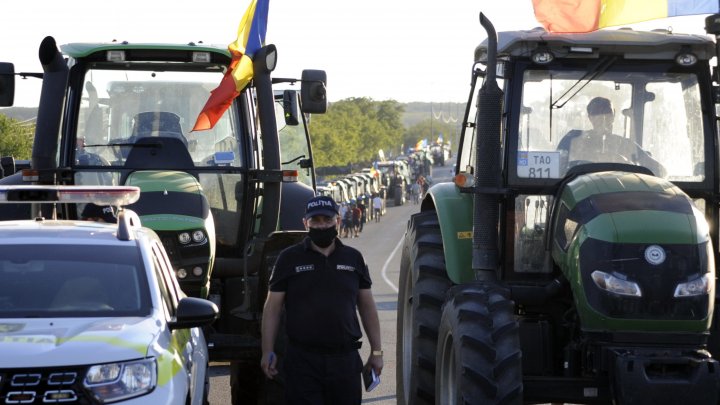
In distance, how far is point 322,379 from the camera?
8.84 metres

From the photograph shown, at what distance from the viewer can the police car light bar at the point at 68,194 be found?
927 centimetres

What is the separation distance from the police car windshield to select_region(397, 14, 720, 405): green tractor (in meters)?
1.86

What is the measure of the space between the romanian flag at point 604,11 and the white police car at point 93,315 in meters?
2.99

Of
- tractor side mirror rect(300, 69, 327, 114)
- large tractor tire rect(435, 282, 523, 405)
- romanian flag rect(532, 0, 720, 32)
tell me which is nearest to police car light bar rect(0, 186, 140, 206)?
large tractor tire rect(435, 282, 523, 405)

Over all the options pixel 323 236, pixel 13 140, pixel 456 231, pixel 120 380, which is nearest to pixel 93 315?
pixel 120 380

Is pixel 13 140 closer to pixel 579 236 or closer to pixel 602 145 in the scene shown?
pixel 602 145

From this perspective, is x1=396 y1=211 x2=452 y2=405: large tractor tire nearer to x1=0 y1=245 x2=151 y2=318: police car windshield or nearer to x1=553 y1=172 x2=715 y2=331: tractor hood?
x1=553 y1=172 x2=715 y2=331: tractor hood

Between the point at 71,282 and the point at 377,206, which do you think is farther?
the point at 377,206

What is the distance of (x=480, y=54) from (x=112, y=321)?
4.16 meters

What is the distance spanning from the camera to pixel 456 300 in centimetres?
938

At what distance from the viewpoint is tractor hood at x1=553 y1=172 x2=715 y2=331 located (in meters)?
8.95

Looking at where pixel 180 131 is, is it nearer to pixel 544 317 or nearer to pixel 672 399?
pixel 544 317

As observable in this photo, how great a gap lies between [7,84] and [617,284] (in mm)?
5486

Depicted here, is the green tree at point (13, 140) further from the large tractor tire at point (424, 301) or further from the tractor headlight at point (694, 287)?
the tractor headlight at point (694, 287)
